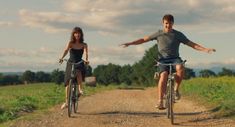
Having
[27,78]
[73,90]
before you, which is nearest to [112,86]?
[73,90]

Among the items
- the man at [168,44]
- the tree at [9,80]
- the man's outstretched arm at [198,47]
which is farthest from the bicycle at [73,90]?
the tree at [9,80]

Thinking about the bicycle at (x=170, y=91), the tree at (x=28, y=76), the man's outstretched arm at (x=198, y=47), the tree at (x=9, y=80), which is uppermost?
the tree at (x=28, y=76)

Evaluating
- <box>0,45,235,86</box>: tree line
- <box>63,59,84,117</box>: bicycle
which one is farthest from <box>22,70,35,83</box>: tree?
<box>63,59,84,117</box>: bicycle

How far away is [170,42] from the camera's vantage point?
43.0 feet

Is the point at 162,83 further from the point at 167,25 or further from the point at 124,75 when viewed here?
the point at 124,75

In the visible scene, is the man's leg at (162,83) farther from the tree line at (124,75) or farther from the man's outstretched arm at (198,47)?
the tree line at (124,75)

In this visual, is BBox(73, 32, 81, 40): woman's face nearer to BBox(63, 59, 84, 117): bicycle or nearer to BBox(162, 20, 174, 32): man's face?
BBox(63, 59, 84, 117): bicycle

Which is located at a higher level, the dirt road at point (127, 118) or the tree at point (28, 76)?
the tree at point (28, 76)

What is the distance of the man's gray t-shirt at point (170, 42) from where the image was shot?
13125mm

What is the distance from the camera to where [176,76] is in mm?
13242

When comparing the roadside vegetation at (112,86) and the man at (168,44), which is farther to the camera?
the roadside vegetation at (112,86)

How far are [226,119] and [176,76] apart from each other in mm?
1613

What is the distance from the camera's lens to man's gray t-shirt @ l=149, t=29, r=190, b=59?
43.1ft

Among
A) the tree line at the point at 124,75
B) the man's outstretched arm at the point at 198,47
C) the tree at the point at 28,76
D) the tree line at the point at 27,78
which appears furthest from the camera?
the tree at the point at 28,76
